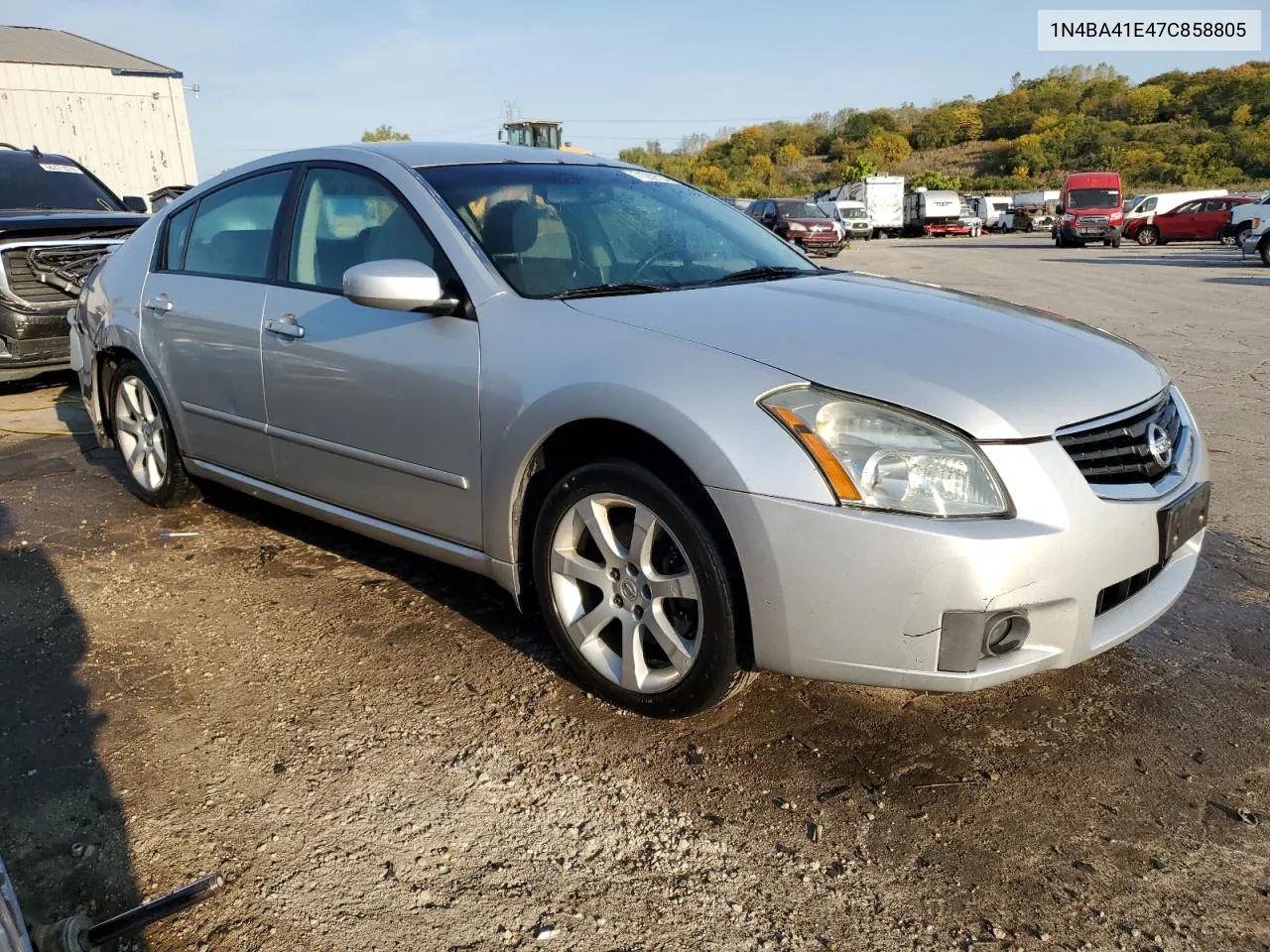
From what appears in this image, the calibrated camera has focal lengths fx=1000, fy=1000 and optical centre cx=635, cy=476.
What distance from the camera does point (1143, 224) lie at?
3316cm

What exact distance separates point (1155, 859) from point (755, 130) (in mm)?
117393

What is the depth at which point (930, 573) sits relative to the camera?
2195 mm

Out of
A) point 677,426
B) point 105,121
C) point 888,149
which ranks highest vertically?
point 888,149

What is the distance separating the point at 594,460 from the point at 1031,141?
93.3m

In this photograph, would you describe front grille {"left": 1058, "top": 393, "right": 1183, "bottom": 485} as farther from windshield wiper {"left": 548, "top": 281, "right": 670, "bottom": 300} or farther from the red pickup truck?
the red pickup truck

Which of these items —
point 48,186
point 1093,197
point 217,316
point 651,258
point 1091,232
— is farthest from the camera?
point 1093,197

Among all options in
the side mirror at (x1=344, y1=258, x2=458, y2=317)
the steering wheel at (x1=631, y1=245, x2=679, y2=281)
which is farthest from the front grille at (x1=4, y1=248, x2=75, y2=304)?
the steering wheel at (x1=631, y1=245, x2=679, y2=281)

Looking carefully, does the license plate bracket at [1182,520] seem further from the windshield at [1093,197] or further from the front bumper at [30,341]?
the windshield at [1093,197]

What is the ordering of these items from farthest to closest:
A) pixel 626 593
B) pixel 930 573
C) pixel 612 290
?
pixel 612 290
pixel 626 593
pixel 930 573

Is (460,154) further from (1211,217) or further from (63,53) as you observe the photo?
(1211,217)

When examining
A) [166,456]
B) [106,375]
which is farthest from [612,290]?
[106,375]

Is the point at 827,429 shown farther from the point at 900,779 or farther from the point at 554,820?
the point at 554,820

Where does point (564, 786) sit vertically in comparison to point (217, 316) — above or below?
below

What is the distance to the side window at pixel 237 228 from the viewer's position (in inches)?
149
